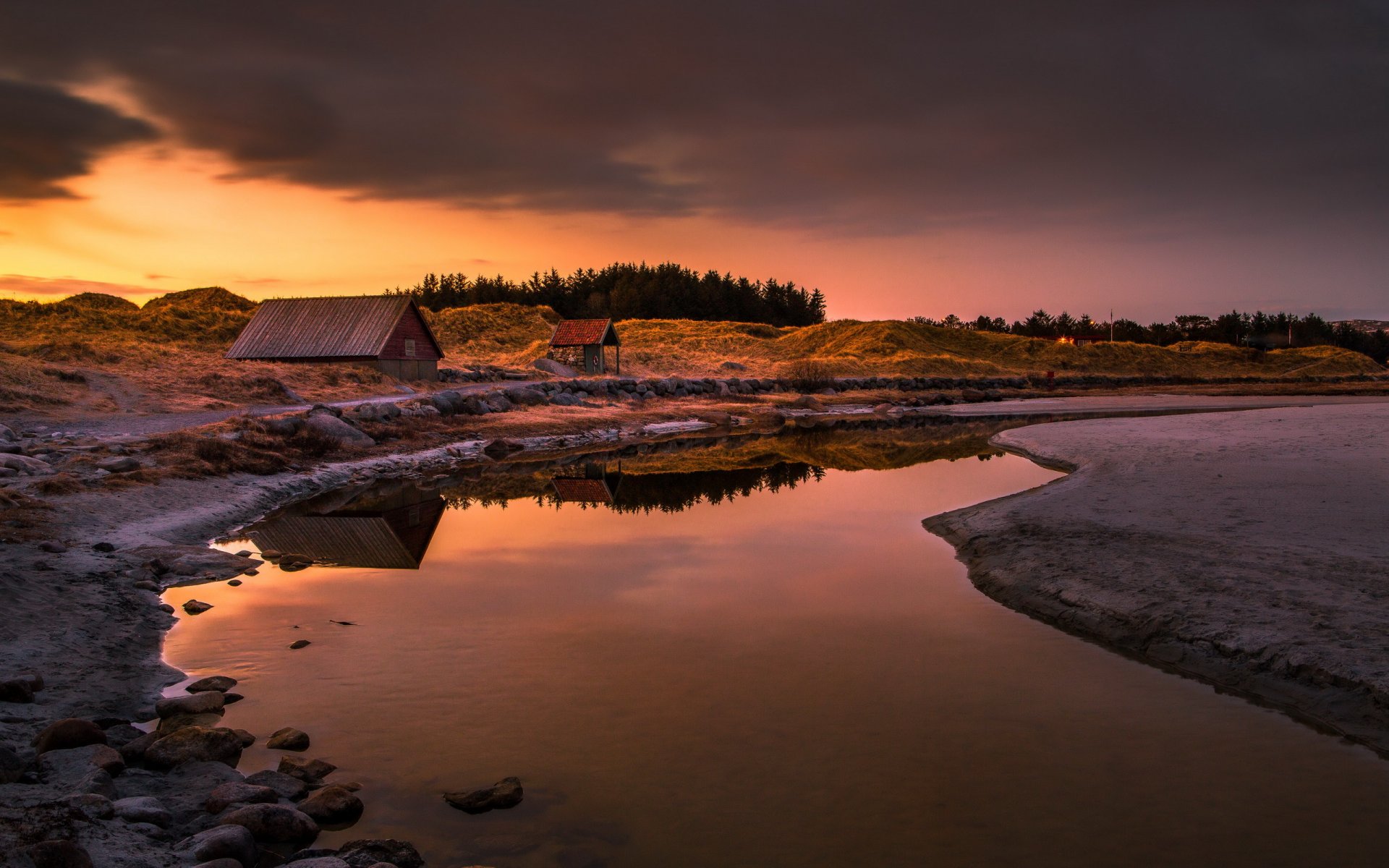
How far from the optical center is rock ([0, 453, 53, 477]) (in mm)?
13750

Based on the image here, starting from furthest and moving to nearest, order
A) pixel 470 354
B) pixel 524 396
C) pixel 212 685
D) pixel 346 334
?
pixel 470 354
pixel 346 334
pixel 524 396
pixel 212 685

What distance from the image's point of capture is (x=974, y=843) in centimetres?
507

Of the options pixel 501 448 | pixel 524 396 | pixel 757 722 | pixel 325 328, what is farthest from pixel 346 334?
pixel 757 722

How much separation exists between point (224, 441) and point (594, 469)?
8739 millimetres

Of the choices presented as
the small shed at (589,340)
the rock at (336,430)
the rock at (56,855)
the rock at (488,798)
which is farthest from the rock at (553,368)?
the rock at (56,855)

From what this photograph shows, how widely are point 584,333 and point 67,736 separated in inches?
1800

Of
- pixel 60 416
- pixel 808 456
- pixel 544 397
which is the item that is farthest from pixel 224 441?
pixel 544 397

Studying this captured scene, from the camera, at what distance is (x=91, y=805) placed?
4.65m

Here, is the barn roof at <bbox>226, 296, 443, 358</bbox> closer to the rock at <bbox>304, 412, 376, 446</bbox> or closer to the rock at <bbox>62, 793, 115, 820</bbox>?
the rock at <bbox>304, 412, 376, 446</bbox>

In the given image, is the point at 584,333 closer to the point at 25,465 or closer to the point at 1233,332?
the point at 25,465

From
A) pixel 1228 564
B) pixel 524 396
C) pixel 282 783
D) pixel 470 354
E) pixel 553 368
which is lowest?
pixel 282 783

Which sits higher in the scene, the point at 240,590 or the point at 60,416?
the point at 60,416

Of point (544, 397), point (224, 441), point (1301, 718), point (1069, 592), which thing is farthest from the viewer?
point (544, 397)

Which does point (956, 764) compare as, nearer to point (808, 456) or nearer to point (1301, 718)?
point (1301, 718)
